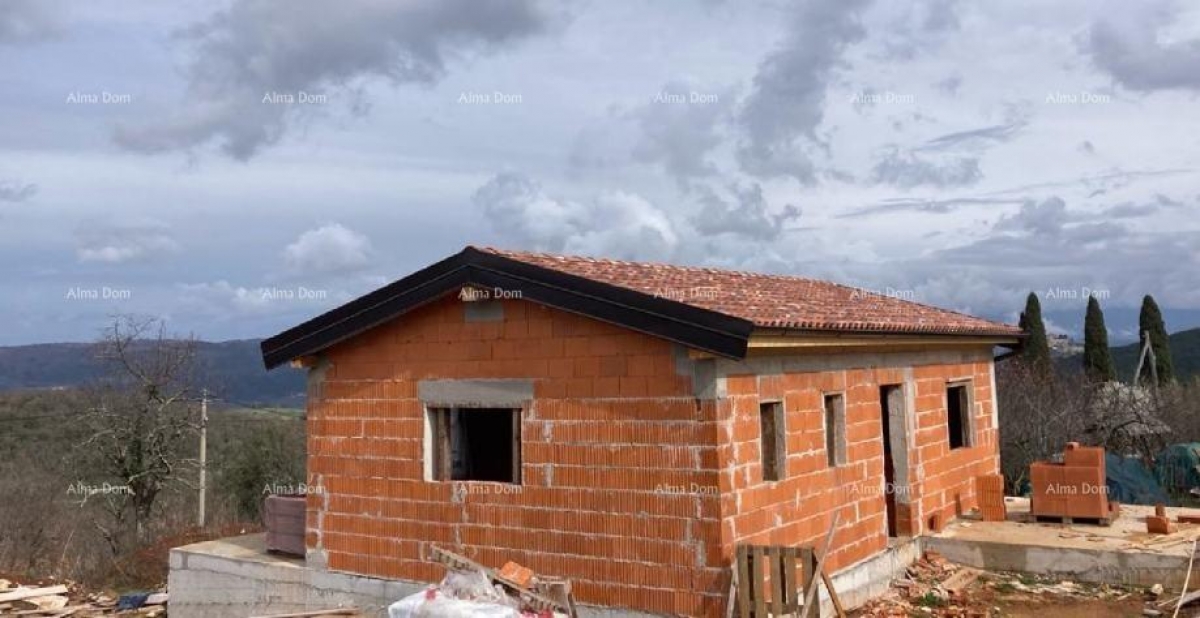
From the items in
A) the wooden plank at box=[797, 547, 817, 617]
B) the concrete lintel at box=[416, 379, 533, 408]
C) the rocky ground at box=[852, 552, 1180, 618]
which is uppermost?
the concrete lintel at box=[416, 379, 533, 408]

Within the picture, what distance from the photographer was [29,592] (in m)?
13.9

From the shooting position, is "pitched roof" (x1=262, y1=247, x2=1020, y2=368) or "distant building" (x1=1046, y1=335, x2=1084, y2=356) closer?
"pitched roof" (x1=262, y1=247, x2=1020, y2=368)

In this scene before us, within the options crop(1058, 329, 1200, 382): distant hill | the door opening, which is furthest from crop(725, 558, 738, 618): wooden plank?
crop(1058, 329, 1200, 382): distant hill

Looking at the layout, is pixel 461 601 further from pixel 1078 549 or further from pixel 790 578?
pixel 1078 549

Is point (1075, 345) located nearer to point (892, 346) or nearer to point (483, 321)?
point (892, 346)

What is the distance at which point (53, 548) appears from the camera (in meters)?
25.2

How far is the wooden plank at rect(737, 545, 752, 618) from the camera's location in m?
7.77

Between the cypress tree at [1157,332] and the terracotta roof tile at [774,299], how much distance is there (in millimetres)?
24333

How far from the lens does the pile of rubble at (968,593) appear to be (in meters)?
9.84

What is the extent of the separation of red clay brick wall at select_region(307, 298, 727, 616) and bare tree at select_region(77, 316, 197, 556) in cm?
1741

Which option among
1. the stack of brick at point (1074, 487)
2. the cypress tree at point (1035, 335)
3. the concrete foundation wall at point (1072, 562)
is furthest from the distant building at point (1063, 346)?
the concrete foundation wall at point (1072, 562)

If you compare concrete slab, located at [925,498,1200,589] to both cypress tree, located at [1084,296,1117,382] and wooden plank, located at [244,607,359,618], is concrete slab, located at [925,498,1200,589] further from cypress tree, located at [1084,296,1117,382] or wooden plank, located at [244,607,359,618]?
cypress tree, located at [1084,296,1117,382]

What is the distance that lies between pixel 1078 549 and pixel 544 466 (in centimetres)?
651

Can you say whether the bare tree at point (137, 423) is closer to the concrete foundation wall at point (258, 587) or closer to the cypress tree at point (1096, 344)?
the concrete foundation wall at point (258, 587)
